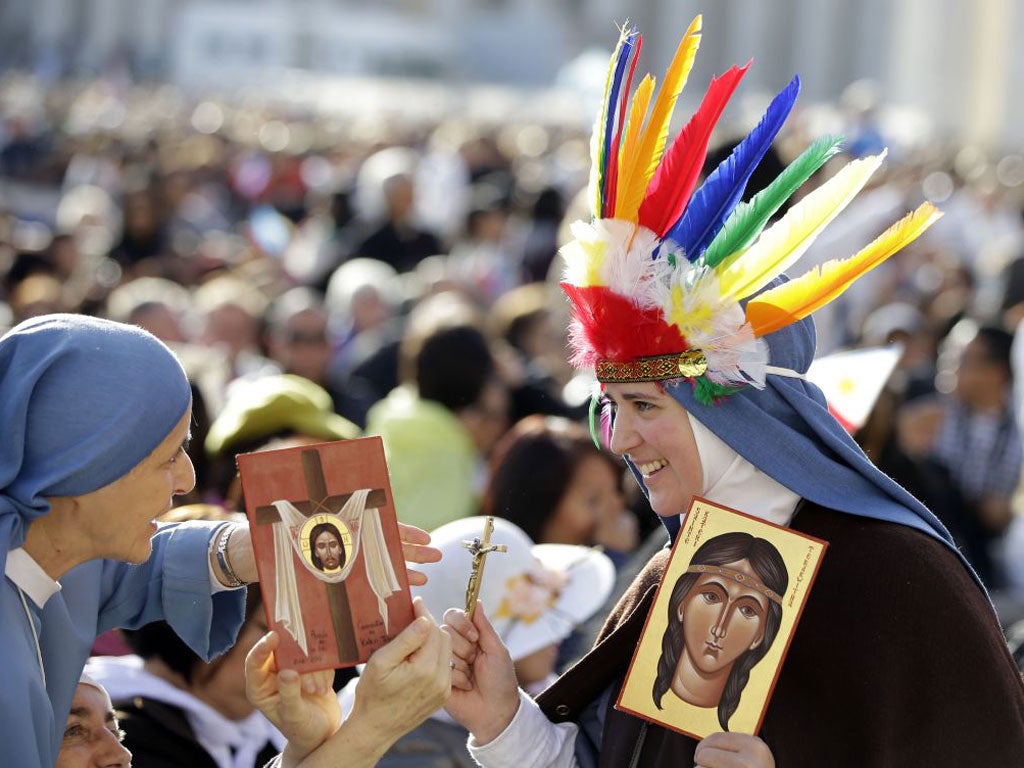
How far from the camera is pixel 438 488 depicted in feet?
17.0

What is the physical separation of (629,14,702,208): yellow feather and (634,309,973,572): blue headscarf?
0.33 meters

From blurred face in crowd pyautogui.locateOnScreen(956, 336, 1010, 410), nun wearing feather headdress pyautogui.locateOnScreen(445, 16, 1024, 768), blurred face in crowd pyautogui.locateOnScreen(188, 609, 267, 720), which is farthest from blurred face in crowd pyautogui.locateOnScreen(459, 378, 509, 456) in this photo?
nun wearing feather headdress pyautogui.locateOnScreen(445, 16, 1024, 768)

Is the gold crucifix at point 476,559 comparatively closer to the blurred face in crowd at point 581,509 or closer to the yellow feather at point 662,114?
the yellow feather at point 662,114

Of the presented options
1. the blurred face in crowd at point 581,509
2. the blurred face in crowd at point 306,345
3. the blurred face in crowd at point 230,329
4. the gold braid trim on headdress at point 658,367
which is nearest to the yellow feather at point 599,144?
the gold braid trim on headdress at point 658,367

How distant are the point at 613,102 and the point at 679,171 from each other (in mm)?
176

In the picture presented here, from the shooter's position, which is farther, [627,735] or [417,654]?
[627,735]

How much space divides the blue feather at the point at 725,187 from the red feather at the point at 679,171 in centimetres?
2

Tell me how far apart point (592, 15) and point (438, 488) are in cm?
6795

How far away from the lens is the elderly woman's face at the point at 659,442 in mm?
2568

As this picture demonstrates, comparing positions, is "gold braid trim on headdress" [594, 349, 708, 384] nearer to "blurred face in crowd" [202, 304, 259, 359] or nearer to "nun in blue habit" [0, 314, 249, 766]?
"nun in blue habit" [0, 314, 249, 766]

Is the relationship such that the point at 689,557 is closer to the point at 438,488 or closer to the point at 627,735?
the point at 627,735

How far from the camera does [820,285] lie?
97.8 inches

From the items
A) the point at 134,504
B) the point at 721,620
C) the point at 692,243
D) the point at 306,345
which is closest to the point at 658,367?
the point at 692,243

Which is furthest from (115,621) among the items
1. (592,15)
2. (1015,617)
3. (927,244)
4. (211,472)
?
(592,15)
